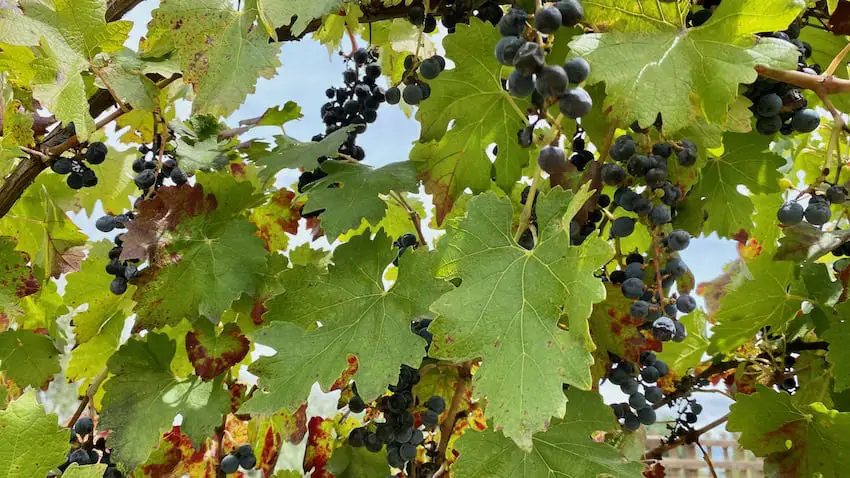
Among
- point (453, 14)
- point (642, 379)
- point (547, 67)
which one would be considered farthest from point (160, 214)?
point (642, 379)

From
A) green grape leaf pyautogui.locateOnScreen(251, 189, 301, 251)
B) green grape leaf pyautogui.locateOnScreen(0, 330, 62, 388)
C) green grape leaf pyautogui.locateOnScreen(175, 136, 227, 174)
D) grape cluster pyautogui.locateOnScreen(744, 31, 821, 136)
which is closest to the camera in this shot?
grape cluster pyautogui.locateOnScreen(744, 31, 821, 136)

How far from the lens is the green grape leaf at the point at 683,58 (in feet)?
3.41

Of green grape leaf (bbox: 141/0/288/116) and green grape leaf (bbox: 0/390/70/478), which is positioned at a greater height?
green grape leaf (bbox: 141/0/288/116)

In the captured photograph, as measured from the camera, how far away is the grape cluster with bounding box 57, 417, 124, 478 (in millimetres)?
1393

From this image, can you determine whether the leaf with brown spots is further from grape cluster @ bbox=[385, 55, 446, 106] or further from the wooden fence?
the wooden fence

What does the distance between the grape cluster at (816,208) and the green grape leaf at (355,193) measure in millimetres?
692

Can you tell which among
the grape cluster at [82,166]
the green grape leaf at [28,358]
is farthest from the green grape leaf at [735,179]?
the green grape leaf at [28,358]

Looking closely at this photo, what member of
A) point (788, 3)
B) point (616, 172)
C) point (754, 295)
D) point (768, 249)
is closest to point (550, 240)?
point (616, 172)

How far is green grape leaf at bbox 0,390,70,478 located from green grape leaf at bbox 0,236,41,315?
441 millimetres

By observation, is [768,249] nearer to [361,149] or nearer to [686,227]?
[686,227]

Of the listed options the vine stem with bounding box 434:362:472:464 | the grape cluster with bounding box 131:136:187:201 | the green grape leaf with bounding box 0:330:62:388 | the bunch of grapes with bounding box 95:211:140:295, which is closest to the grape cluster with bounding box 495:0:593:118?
the vine stem with bounding box 434:362:472:464

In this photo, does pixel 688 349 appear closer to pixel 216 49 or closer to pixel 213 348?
pixel 213 348

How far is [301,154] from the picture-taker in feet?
4.62

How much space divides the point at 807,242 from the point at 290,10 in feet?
3.45
